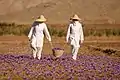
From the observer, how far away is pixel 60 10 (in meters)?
129

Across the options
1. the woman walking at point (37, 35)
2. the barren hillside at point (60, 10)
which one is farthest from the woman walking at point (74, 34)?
the barren hillside at point (60, 10)

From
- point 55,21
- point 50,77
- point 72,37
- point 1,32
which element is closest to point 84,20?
point 55,21

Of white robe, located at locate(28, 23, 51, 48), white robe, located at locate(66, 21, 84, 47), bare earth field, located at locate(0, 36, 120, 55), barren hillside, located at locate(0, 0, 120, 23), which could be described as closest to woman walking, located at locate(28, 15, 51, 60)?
white robe, located at locate(28, 23, 51, 48)

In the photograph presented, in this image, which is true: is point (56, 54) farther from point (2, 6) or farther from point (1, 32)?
point (2, 6)

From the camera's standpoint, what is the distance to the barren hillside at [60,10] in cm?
12406

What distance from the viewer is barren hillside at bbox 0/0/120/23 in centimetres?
12406

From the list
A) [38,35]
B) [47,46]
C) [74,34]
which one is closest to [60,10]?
[47,46]

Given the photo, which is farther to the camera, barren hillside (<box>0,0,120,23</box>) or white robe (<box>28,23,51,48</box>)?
barren hillside (<box>0,0,120,23</box>)

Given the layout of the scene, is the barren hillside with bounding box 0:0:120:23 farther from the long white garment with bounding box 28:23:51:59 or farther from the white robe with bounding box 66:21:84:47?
the long white garment with bounding box 28:23:51:59

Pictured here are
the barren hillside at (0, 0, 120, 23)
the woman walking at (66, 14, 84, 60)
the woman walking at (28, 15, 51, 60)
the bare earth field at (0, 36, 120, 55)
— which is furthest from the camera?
the barren hillside at (0, 0, 120, 23)

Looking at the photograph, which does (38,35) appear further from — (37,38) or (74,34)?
(74,34)

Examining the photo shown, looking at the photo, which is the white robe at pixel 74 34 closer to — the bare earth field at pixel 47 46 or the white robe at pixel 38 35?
the white robe at pixel 38 35

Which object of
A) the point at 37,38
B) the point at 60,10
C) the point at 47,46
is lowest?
the point at 47,46

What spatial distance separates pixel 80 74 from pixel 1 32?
170ft
